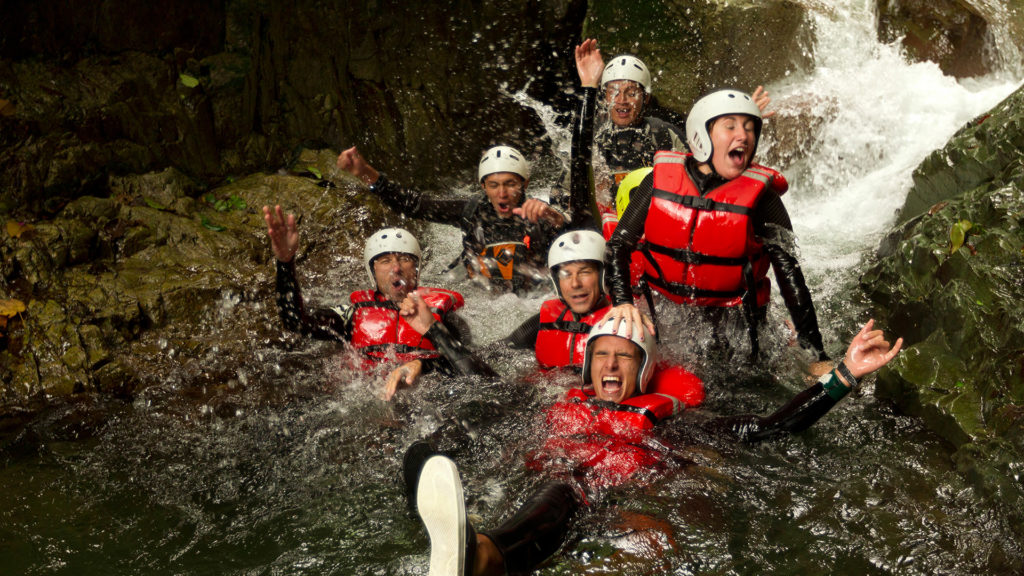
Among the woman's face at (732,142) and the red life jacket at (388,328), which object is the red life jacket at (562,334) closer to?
the red life jacket at (388,328)

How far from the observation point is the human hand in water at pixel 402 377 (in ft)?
16.0

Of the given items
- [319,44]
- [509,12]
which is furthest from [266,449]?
[509,12]

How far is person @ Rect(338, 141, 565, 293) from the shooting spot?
6.52 metres

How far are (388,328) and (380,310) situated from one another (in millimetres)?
159

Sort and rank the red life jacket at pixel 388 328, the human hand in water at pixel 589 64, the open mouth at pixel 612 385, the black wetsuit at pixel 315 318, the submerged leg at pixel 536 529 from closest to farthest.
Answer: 1. the submerged leg at pixel 536 529
2. the open mouth at pixel 612 385
3. the black wetsuit at pixel 315 318
4. the red life jacket at pixel 388 328
5. the human hand in water at pixel 589 64

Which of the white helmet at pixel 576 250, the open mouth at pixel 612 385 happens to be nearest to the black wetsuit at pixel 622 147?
the white helmet at pixel 576 250

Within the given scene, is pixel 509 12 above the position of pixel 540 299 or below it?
above

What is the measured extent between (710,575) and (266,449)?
2.76 meters

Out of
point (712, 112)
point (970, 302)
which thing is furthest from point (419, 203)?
point (970, 302)

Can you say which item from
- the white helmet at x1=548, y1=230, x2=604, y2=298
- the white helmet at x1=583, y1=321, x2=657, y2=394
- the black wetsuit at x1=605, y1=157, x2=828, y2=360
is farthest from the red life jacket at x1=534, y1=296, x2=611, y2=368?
the white helmet at x1=583, y1=321, x2=657, y2=394

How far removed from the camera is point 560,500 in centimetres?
389

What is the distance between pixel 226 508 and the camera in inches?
171

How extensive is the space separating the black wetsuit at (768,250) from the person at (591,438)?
491 millimetres

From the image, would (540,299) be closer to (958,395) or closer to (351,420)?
(351,420)
